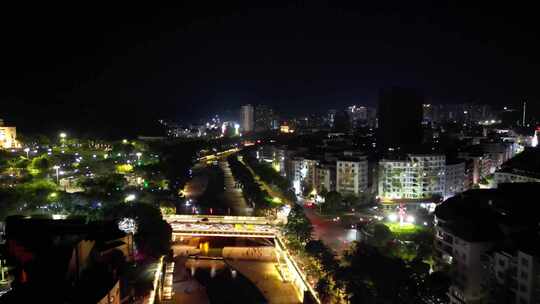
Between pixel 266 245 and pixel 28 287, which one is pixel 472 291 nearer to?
pixel 266 245

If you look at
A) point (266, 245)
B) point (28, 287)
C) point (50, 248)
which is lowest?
point (266, 245)

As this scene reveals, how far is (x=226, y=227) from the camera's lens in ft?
30.3

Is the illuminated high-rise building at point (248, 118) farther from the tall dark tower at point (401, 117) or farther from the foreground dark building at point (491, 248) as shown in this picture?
the foreground dark building at point (491, 248)

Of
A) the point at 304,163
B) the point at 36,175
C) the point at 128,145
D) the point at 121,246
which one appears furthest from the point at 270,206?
the point at 128,145

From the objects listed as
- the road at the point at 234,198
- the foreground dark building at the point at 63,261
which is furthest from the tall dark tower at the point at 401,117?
the foreground dark building at the point at 63,261

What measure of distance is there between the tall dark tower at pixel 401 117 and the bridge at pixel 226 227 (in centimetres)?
1312

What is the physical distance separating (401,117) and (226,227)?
14.7 m

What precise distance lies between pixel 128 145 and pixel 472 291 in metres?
16.0

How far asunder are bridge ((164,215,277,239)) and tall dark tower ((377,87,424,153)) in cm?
1312

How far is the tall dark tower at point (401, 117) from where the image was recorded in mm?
21520

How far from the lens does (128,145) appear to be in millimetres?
19625

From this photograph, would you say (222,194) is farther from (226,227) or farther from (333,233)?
(333,233)

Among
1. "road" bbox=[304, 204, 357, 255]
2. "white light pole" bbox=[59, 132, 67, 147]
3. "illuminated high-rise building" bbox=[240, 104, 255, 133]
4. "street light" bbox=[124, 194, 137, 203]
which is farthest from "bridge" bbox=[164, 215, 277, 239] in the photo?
"illuminated high-rise building" bbox=[240, 104, 255, 133]

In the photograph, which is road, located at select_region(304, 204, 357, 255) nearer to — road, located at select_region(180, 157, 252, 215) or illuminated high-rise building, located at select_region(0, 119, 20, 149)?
road, located at select_region(180, 157, 252, 215)
